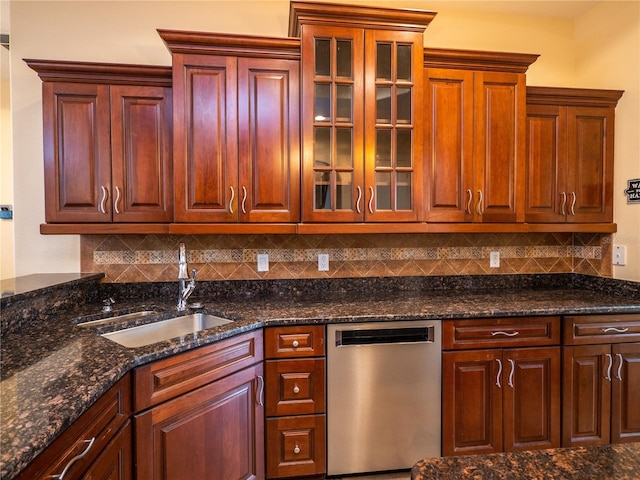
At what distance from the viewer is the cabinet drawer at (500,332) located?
1.98m

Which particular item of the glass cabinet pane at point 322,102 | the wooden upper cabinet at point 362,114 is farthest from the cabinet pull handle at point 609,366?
the glass cabinet pane at point 322,102

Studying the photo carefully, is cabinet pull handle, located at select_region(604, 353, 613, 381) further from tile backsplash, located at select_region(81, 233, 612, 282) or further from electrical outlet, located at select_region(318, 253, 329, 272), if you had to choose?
electrical outlet, located at select_region(318, 253, 329, 272)

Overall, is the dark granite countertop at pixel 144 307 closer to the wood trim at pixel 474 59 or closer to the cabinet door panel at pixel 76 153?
the cabinet door panel at pixel 76 153

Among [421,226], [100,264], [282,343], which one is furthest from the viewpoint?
→ [100,264]

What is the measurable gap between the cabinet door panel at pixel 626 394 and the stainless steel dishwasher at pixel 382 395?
3.54ft

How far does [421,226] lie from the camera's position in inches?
86.1

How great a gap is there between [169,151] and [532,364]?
245 centimetres

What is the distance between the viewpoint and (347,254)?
8.40ft

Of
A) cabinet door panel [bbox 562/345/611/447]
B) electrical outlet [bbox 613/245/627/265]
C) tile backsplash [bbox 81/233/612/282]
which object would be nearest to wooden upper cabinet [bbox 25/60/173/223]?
tile backsplash [bbox 81/233/612/282]

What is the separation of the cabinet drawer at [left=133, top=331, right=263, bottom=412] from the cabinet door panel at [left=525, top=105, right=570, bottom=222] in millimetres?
2039

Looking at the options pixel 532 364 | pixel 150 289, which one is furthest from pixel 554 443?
pixel 150 289

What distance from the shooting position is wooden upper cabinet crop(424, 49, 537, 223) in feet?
7.28

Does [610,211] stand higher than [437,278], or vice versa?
[610,211]

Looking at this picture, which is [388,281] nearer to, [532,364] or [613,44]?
[532,364]
